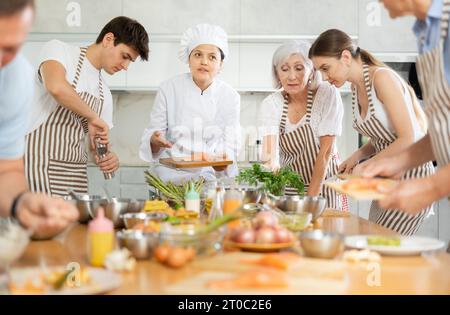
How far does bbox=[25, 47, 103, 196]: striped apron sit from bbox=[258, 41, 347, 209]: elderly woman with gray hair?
1033 mm

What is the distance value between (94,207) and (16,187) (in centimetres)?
47

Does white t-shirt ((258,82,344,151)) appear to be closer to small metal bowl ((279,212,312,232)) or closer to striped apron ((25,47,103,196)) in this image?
striped apron ((25,47,103,196))

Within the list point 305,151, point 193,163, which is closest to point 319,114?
point 305,151

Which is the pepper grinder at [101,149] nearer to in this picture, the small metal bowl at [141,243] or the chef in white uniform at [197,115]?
the chef in white uniform at [197,115]

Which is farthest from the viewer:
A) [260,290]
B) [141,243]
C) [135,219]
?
[135,219]

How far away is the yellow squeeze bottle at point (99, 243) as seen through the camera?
4.78 feet

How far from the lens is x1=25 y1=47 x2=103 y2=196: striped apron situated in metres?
3.10

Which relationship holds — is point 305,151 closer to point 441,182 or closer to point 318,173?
point 318,173

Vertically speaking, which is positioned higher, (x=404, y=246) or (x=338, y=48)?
(x=338, y=48)

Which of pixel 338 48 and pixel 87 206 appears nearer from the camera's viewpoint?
pixel 87 206

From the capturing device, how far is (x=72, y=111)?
2963 millimetres

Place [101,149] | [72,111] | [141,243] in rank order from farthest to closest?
[101,149], [72,111], [141,243]

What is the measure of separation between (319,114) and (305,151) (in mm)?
222
